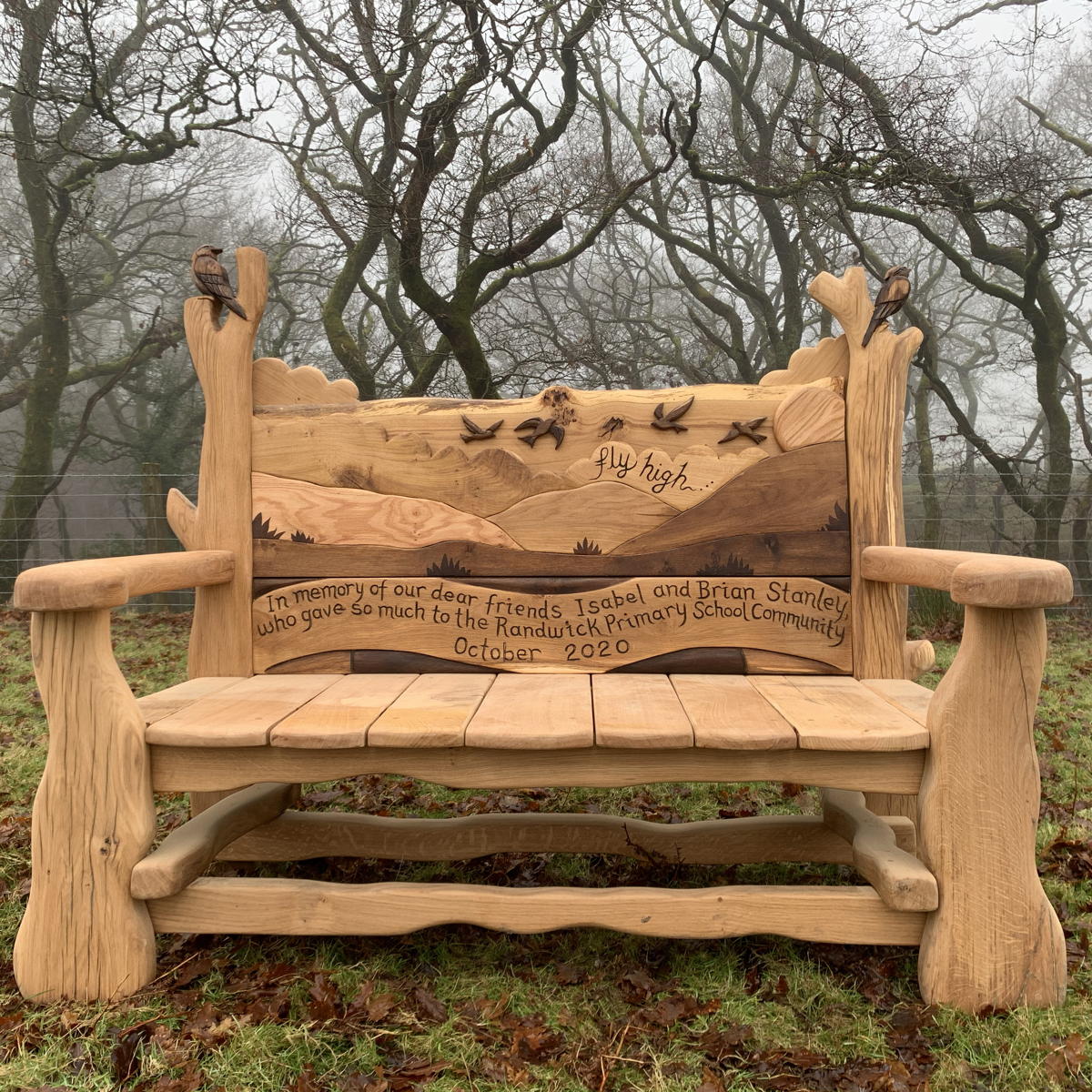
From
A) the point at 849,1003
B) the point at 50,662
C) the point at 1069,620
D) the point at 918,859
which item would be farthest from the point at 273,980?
the point at 1069,620

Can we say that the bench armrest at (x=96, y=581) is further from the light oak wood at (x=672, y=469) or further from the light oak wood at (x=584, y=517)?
the light oak wood at (x=672, y=469)

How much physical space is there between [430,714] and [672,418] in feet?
3.48

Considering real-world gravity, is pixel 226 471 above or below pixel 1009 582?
above

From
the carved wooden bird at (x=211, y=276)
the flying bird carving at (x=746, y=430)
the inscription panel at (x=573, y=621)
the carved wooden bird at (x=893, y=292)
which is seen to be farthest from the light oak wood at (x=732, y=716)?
the carved wooden bird at (x=211, y=276)

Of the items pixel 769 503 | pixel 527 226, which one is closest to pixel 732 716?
pixel 769 503

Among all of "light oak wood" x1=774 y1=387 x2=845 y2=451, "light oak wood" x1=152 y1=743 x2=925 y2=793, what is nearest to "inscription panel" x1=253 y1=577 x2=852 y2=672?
"light oak wood" x1=774 y1=387 x2=845 y2=451

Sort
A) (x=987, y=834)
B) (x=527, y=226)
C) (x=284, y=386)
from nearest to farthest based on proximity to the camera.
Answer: (x=987, y=834), (x=284, y=386), (x=527, y=226)

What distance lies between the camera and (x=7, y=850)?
2.40 meters

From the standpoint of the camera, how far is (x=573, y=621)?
2.16m

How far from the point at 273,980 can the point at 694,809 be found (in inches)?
64.8

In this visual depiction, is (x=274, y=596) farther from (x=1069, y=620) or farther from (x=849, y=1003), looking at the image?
(x=1069, y=620)

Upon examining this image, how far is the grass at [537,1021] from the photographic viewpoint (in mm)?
1426

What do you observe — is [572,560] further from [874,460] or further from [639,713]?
[874,460]

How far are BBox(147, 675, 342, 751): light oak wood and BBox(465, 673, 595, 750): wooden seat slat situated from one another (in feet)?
1.40
